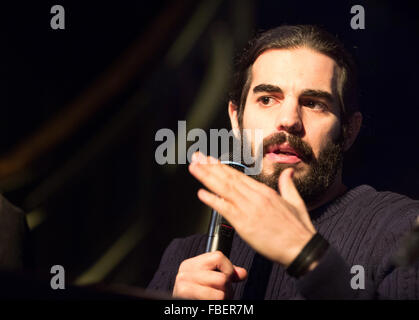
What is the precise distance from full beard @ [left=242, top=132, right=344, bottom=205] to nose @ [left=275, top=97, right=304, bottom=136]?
0.08 ft

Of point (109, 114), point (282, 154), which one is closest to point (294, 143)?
point (282, 154)

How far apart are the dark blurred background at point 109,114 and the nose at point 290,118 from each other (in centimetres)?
64

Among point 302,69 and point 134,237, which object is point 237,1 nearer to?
point 302,69

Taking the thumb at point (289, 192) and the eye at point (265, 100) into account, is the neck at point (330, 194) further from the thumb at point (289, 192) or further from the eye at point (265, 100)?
the thumb at point (289, 192)

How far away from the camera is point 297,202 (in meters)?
→ 0.97

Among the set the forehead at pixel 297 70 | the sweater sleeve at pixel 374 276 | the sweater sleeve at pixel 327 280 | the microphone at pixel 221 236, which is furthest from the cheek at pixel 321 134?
the sweater sleeve at pixel 327 280

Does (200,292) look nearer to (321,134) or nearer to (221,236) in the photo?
(221,236)

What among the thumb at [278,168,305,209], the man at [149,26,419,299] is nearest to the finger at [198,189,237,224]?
the man at [149,26,419,299]

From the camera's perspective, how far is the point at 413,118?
5.55ft

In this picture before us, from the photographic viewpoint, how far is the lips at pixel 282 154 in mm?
1422

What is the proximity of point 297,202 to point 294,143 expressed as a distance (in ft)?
1.58

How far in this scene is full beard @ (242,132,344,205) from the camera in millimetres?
1427

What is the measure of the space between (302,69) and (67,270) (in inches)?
60.2
